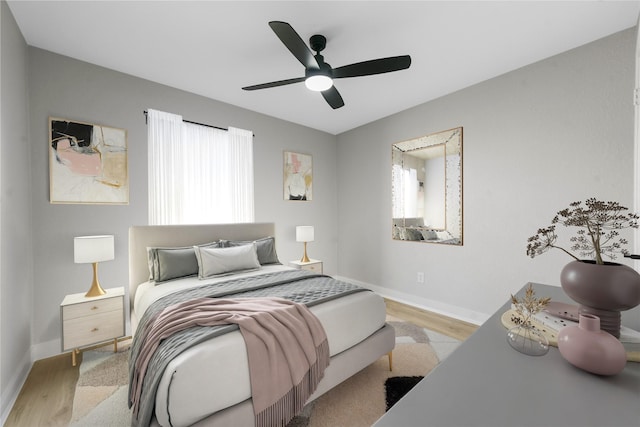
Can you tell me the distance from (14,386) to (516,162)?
4.59 metres

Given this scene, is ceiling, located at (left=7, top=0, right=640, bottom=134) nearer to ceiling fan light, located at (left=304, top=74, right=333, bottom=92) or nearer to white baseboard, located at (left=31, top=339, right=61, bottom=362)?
ceiling fan light, located at (left=304, top=74, right=333, bottom=92)

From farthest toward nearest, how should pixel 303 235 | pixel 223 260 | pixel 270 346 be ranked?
pixel 303 235 < pixel 223 260 < pixel 270 346

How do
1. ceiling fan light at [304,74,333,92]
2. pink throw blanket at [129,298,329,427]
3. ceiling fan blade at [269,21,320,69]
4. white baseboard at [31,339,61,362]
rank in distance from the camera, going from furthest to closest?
white baseboard at [31,339,61,362] → ceiling fan light at [304,74,333,92] → ceiling fan blade at [269,21,320,69] → pink throw blanket at [129,298,329,427]

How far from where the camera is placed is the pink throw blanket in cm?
137

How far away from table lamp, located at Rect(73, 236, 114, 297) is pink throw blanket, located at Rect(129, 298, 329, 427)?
1.11 metres

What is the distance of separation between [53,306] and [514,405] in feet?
11.1

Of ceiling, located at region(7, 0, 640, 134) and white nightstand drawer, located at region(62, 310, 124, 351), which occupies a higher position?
ceiling, located at region(7, 0, 640, 134)

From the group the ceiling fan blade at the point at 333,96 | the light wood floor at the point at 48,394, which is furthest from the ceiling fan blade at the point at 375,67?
the light wood floor at the point at 48,394

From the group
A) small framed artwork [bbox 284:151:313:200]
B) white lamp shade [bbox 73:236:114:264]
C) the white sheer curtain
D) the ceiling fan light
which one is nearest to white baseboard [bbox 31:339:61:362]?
white lamp shade [bbox 73:236:114:264]

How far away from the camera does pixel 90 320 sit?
7.35 ft

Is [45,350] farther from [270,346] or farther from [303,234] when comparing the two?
[303,234]

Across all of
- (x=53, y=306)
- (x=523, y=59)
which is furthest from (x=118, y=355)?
(x=523, y=59)

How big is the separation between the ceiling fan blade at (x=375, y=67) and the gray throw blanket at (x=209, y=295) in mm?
1693

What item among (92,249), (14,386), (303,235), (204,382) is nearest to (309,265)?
(303,235)
